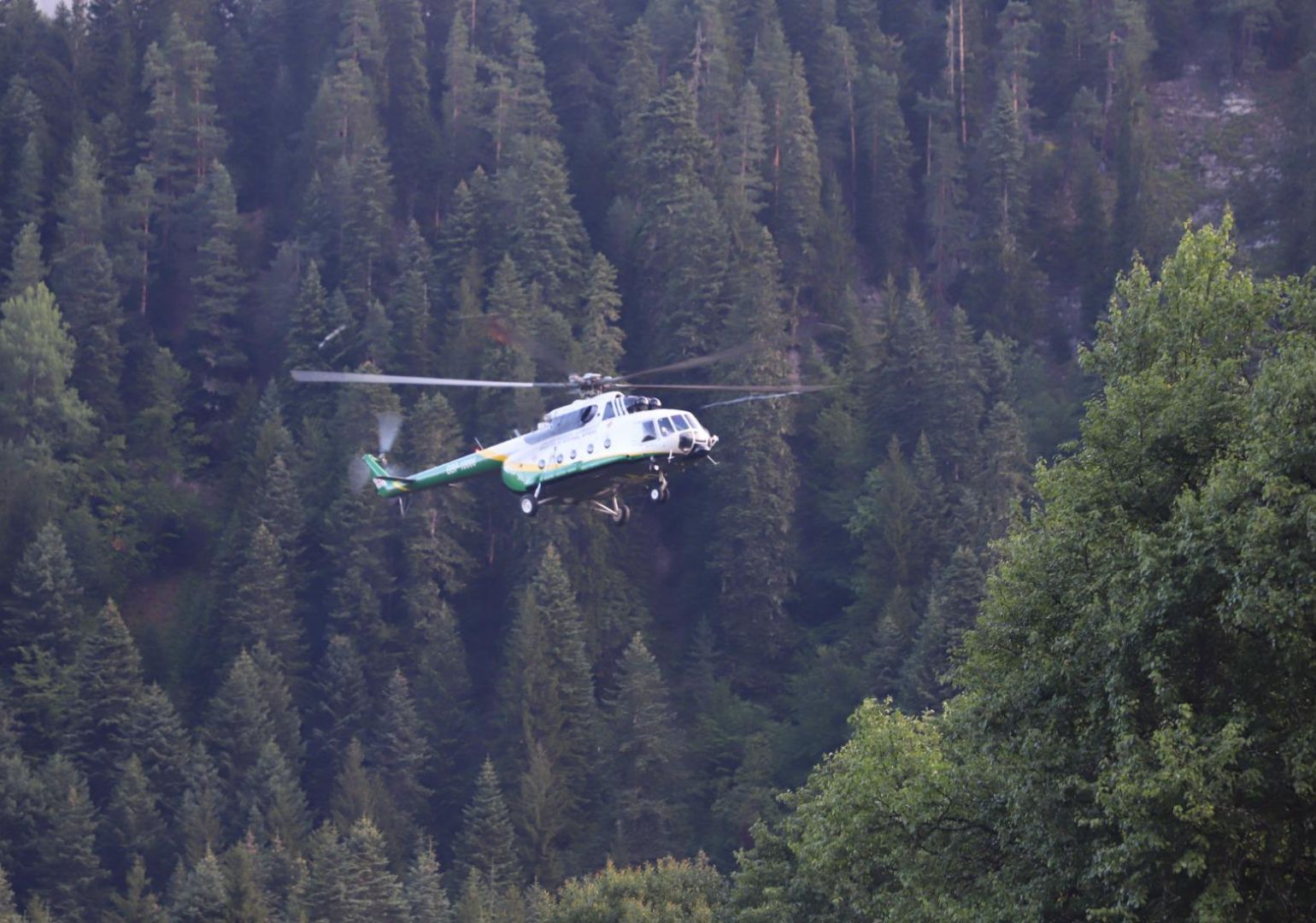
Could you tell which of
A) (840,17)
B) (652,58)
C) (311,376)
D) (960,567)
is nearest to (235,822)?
(960,567)

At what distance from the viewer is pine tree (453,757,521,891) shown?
82938 mm

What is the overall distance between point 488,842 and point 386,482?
3291 cm

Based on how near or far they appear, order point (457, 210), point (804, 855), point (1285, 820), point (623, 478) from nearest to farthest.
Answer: point (1285, 820) → point (804, 855) → point (623, 478) → point (457, 210)

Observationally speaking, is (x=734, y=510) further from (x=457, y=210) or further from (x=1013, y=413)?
(x=457, y=210)

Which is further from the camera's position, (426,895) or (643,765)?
(643,765)

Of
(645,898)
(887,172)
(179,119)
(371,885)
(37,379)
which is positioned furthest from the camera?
(179,119)

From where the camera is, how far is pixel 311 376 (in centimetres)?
4703

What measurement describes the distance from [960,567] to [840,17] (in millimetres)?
52342

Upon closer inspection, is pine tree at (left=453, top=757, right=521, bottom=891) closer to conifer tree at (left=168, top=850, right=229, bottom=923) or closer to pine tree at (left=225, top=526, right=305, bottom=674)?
conifer tree at (left=168, top=850, right=229, bottom=923)

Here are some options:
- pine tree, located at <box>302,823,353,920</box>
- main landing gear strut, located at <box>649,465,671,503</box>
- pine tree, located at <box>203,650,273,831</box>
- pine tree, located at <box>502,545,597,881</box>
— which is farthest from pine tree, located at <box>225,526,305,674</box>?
main landing gear strut, located at <box>649,465,671,503</box>

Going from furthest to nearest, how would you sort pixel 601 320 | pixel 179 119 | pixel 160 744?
pixel 179 119
pixel 601 320
pixel 160 744

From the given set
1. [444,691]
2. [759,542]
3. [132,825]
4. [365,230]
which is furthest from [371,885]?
[365,230]

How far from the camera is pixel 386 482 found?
54.8 metres

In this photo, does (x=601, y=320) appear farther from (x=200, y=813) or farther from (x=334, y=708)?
(x=200, y=813)
